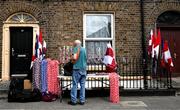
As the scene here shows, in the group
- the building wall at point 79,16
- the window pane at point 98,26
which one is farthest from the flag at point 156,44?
the window pane at point 98,26

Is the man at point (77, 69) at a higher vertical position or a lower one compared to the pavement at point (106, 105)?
higher

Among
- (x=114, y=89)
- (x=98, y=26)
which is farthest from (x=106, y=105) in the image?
(x=98, y=26)

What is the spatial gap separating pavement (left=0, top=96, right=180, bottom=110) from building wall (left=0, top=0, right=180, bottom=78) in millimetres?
3878

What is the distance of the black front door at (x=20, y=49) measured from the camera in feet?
45.9

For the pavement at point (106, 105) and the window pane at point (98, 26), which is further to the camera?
the window pane at point (98, 26)

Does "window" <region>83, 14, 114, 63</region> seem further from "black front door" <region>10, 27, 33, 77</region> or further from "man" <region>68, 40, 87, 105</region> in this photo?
"man" <region>68, 40, 87, 105</region>

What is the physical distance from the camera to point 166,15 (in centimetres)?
1460

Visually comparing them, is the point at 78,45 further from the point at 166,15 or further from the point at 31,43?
the point at 166,15

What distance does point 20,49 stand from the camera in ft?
46.1

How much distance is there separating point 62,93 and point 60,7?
4.53 metres

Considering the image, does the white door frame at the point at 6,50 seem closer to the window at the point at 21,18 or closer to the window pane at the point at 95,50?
the window at the point at 21,18

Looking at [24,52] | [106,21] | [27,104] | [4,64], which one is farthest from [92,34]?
[27,104]

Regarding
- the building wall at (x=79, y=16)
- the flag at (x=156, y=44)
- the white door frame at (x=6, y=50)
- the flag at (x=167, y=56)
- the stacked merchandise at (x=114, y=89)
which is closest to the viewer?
the stacked merchandise at (x=114, y=89)

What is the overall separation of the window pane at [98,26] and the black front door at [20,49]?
2.42 m
